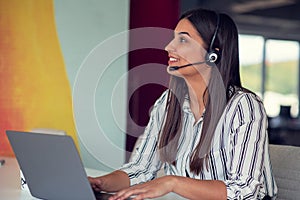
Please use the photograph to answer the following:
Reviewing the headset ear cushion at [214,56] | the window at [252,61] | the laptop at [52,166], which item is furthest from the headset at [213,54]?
the window at [252,61]

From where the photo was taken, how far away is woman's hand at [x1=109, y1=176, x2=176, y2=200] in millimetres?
1352

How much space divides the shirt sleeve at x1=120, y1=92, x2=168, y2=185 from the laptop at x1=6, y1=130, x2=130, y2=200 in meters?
0.34

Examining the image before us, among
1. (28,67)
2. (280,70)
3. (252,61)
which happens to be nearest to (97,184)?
(28,67)

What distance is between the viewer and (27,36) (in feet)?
10.0

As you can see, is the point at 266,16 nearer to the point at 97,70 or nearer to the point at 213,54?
the point at 97,70

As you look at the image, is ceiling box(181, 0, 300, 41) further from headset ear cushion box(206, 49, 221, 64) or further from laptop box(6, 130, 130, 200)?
laptop box(6, 130, 130, 200)

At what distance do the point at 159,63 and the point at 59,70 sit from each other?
827mm

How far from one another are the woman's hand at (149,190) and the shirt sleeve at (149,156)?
40 cm

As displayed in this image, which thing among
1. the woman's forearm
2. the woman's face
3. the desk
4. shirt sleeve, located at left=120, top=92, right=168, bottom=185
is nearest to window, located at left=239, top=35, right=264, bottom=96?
the desk

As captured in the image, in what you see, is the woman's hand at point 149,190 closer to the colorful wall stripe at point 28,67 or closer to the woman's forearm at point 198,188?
the woman's forearm at point 198,188

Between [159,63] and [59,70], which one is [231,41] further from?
[159,63]

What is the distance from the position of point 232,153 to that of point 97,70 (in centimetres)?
180

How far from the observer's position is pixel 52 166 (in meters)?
1.34

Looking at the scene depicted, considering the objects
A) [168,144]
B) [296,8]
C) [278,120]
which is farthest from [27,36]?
[296,8]
